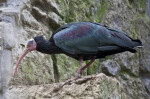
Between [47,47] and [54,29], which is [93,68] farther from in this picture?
[47,47]

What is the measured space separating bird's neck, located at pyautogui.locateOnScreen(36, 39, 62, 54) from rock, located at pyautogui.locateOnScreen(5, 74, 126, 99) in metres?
0.42

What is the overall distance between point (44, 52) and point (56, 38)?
0.24 metres

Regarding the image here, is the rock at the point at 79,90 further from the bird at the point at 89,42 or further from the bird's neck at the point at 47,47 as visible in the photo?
the bird's neck at the point at 47,47

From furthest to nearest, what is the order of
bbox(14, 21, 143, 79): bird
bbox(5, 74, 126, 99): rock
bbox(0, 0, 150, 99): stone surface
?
bbox(0, 0, 150, 99): stone surface
bbox(14, 21, 143, 79): bird
bbox(5, 74, 126, 99): rock

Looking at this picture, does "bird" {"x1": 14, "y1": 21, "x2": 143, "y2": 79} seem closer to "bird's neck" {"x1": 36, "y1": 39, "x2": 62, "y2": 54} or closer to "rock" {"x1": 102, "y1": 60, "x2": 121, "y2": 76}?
"bird's neck" {"x1": 36, "y1": 39, "x2": 62, "y2": 54}

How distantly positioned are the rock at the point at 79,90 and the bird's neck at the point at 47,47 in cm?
42

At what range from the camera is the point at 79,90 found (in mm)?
2559

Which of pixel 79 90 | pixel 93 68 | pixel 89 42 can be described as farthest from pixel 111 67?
pixel 79 90

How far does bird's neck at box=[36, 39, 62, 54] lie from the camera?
3128mm

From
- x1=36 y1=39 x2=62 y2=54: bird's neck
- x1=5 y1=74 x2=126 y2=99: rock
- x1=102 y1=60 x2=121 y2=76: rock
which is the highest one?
x1=36 y1=39 x2=62 y2=54: bird's neck

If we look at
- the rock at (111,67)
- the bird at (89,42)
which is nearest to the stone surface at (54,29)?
the rock at (111,67)

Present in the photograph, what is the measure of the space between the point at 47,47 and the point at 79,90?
2.43 feet

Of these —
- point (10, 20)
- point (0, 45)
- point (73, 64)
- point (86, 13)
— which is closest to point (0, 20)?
point (10, 20)

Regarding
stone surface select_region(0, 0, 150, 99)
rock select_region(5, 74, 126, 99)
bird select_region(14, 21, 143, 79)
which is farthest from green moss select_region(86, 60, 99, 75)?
rock select_region(5, 74, 126, 99)
